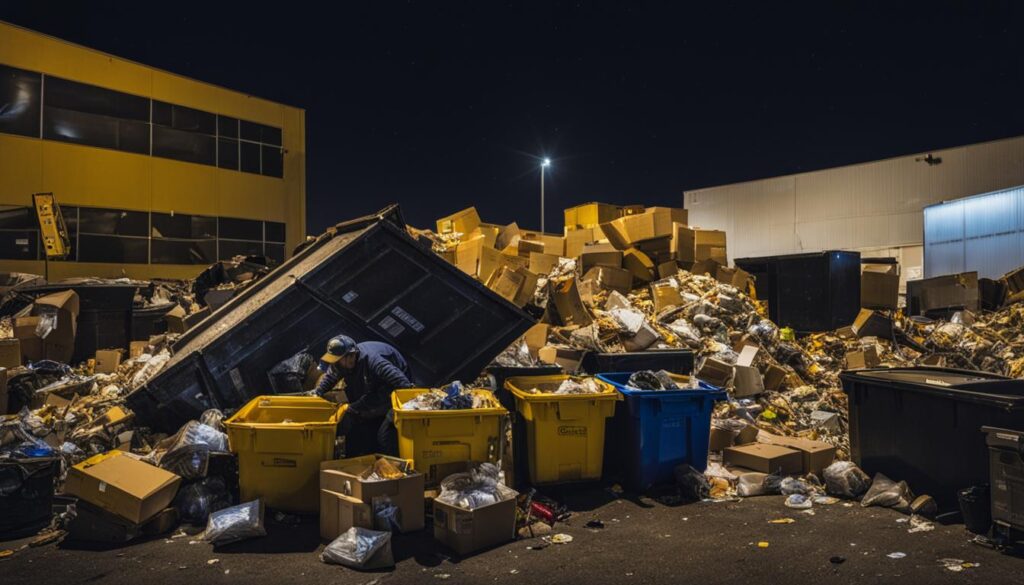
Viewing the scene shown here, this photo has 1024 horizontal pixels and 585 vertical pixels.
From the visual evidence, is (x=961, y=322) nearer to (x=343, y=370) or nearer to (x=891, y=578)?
(x=891, y=578)

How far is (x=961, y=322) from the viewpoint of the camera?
11.2 m

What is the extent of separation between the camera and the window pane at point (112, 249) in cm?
1673

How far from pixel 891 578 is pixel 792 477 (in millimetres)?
1899

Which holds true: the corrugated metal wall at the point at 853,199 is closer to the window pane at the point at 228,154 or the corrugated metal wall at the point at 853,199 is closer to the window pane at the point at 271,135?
the window pane at the point at 271,135

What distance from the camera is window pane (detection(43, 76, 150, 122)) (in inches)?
638

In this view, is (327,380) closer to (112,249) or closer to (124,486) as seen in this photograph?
(124,486)

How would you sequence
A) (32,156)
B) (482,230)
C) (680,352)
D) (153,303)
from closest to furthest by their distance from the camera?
(680,352), (153,303), (482,230), (32,156)

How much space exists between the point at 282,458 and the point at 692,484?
3126 millimetres

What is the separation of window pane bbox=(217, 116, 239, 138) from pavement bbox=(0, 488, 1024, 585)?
1724 cm

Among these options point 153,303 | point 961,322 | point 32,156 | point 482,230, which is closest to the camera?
point 153,303

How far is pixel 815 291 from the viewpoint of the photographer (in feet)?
35.7

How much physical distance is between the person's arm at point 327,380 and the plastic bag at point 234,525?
1090 mm

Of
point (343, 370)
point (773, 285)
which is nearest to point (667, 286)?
point (773, 285)

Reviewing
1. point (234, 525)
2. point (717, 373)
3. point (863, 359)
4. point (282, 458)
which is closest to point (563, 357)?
point (717, 373)
